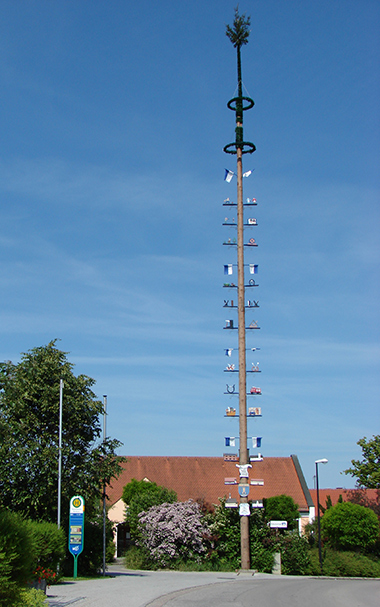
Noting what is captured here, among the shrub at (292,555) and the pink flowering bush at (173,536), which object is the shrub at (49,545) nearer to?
the pink flowering bush at (173,536)

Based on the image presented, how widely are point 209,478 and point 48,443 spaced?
3280cm

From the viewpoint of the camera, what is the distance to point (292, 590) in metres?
A: 20.0

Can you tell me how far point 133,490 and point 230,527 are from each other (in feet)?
54.5

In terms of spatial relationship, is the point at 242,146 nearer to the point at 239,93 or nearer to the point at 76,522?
the point at 239,93

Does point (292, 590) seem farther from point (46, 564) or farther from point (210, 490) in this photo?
point (210, 490)

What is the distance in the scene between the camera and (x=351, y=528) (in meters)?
39.5

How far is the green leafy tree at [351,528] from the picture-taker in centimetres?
3956

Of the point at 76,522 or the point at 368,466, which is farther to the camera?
the point at 368,466

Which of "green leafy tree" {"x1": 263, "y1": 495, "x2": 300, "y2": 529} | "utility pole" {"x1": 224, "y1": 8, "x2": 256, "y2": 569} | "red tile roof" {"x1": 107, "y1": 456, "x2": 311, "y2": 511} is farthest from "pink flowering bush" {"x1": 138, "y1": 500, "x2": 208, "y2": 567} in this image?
"red tile roof" {"x1": 107, "y1": 456, "x2": 311, "y2": 511}

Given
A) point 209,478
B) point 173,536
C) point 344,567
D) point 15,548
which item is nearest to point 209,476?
point 209,478

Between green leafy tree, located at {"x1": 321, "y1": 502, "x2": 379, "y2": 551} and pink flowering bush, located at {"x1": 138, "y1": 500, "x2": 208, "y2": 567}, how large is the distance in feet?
40.7

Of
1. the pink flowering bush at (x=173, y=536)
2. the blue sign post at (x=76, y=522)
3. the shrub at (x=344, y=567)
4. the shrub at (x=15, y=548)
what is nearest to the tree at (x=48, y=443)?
the blue sign post at (x=76, y=522)

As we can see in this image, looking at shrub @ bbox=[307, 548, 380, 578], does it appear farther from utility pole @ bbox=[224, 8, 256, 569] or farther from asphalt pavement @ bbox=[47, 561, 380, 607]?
asphalt pavement @ bbox=[47, 561, 380, 607]

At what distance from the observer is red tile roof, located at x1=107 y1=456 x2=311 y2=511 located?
55250 mm
